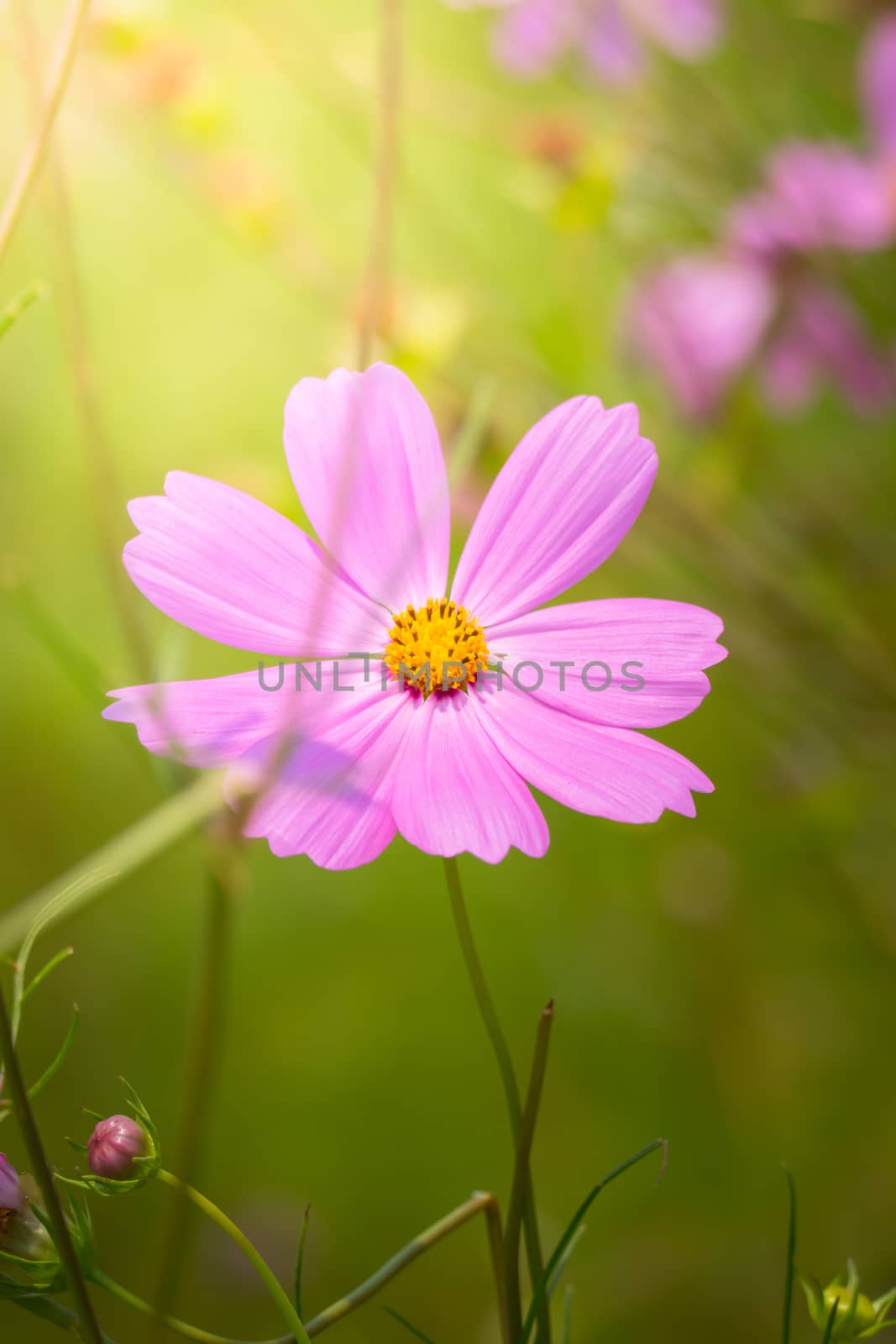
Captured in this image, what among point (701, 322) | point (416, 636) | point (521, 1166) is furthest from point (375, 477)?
point (701, 322)

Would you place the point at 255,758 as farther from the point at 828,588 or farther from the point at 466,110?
the point at 828,588

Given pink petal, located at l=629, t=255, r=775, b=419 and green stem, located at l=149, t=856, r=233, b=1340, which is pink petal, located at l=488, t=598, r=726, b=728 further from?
pink petal, located at l=629, t=255, r=775, b=419

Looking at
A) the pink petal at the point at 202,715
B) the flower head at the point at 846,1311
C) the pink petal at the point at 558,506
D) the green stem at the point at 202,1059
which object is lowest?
the flower head at the point at 846,1311

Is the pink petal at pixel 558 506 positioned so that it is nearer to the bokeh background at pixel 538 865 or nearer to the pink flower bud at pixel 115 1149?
the pink flower bud at pixel 115 1149

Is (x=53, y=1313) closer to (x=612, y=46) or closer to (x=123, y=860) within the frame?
(x=123, y=860)

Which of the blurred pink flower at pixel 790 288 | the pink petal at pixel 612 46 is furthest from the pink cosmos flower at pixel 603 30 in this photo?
the blurred pink flower at pixel 790 288

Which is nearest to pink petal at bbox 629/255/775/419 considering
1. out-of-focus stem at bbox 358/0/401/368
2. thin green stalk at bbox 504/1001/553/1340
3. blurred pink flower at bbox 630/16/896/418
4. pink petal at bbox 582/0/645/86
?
blurred pink flower at bbox 630/16/896/418

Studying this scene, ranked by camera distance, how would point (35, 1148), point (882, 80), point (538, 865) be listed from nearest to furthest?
1. point (35, 1148)
2. point (882, 80)
3. point (538, 865)
